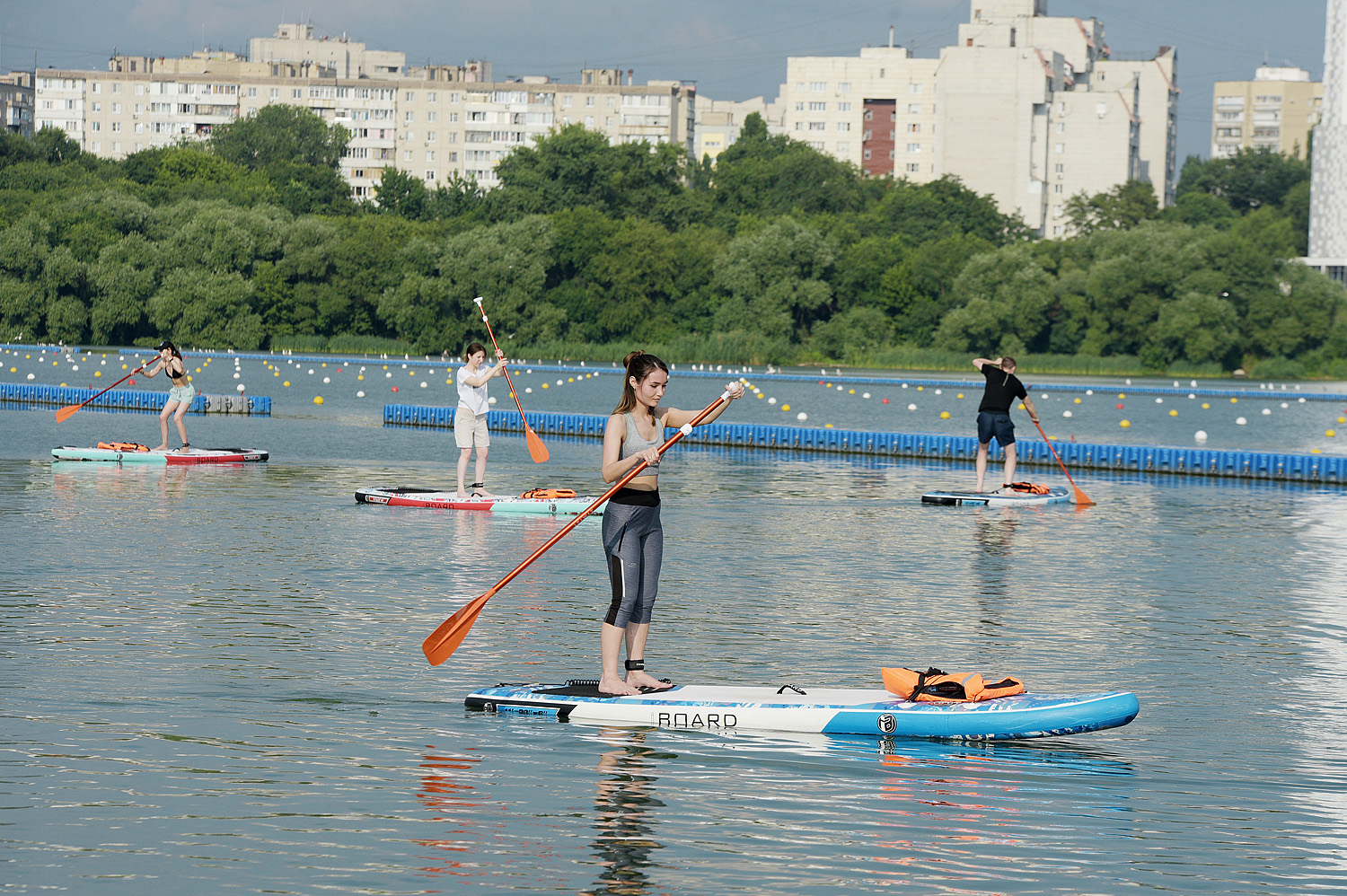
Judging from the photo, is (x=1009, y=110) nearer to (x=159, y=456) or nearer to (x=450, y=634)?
(x=159, y=456)

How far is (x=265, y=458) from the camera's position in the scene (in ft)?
96.8

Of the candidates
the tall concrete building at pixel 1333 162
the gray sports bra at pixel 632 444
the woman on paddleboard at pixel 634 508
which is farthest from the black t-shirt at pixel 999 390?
the tall concrete building at pixel 1333 162

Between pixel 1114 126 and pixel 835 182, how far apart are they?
46.2 m

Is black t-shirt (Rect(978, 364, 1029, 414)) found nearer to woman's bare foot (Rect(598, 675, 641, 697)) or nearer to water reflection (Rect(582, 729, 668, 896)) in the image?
woman's bare foot (Rect(598, 675, 641, 697))

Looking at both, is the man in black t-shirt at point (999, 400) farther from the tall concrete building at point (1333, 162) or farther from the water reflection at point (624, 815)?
the tall concrete building at point (1333, 162)

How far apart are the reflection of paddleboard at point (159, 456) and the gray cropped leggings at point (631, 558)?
18.9 m

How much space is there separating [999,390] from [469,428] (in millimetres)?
7706

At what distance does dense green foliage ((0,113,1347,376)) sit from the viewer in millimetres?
90438

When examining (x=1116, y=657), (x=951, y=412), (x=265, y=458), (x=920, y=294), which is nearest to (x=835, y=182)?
(x=920, y=294)

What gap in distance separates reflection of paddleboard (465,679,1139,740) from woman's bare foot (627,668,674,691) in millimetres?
70

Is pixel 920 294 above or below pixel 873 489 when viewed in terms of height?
above

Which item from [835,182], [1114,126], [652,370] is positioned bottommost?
[652,370]

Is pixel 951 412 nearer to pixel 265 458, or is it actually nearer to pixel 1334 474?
pixel 1334 474

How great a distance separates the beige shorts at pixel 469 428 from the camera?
69.1ft
